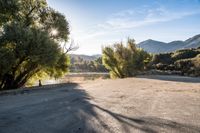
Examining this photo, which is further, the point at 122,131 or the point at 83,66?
the point at 83,66

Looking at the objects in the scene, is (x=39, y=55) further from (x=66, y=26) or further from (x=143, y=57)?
Result: (x=143, y=57)

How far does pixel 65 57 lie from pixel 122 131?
3068cm

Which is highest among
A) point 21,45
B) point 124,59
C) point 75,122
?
point 21,45

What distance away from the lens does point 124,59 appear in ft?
170

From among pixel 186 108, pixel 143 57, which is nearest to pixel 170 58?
pixel 143 57

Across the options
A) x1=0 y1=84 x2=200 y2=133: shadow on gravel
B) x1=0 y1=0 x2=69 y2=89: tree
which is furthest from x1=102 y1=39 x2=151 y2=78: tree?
x1=0 y1=84 x2=200 y2=133: shadow on gravel

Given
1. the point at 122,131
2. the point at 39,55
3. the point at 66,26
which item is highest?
the point at 66,26

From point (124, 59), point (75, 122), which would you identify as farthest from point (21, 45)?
point (124, 59)

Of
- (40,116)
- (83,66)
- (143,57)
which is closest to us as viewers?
(40,116)

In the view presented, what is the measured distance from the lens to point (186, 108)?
35.2ft

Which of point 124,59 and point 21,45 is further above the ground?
point 21,45

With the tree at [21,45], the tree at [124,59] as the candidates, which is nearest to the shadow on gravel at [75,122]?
the tree at [21,45]

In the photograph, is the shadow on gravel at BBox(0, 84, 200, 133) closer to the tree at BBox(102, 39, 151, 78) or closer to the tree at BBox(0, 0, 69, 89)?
the tree at BBox(0, 0, 69, 89)

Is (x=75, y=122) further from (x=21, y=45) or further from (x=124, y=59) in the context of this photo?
(x=124, y=59)
